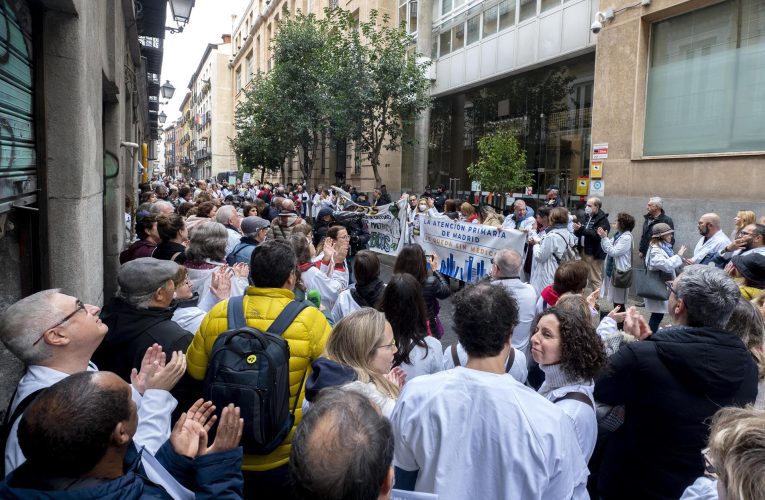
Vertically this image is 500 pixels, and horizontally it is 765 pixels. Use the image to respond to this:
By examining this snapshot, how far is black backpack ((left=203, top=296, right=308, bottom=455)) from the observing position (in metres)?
2.37

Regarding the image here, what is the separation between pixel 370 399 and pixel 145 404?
0.98 m

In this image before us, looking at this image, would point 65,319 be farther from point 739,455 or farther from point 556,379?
point 739,455

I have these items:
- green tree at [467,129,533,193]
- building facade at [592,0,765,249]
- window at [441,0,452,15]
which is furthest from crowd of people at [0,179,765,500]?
window at [441,0,452,15]

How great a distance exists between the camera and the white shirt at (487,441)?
6.43ft

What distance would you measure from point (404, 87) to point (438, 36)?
→ 358 centimetres

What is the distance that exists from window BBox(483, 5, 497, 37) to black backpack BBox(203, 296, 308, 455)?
17799mm

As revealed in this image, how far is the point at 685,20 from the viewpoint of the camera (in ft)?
37.7

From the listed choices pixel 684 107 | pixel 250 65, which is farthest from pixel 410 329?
pixel 250 65

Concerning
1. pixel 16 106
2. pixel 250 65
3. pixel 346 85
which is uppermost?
pixel 250 65

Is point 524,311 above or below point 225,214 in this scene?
below

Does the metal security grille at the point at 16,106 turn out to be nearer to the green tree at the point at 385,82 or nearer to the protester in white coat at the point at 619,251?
the protester in white coat at the point at 619,251

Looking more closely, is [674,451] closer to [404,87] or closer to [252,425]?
[252,425]

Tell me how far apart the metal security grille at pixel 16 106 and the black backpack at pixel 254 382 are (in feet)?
5.48

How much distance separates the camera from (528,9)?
16.5 metres
